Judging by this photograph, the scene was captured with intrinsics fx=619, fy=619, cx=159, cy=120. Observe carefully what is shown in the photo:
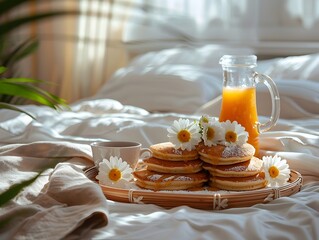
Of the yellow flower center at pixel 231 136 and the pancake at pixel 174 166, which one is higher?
the yellow flower center at pixel 231 136

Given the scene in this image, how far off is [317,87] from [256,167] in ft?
3.34

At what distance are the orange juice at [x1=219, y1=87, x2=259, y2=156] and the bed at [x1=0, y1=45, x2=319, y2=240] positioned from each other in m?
0.08

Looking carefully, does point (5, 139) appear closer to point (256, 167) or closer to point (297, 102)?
point (256, 167)

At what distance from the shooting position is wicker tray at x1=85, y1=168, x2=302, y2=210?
3.32 feet

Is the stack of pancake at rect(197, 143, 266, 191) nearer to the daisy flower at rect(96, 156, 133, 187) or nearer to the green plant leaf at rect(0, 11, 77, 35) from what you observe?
the daisy flower at rect(96, 156, 133, 187)

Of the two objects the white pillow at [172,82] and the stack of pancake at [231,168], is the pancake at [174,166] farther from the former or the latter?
the white pillow at [172,82]

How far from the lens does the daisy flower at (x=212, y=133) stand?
109 centimetres

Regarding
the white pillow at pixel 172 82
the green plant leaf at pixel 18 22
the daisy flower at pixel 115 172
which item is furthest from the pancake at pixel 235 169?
the white pillow at pixel 172 82

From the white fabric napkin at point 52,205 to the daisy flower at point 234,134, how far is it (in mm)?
258

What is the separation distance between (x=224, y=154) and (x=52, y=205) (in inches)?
11.8

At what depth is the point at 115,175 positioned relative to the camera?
43.6 inches

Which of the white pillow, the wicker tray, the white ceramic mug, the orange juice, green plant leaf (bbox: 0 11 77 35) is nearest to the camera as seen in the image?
green plant leaf (bbox: 0 11 77 35)

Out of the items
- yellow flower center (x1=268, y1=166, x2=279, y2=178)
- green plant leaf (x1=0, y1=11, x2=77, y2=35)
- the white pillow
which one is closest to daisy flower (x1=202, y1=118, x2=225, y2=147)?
yellow flower center (x1=268, y1=166, x2=279, y2=178)

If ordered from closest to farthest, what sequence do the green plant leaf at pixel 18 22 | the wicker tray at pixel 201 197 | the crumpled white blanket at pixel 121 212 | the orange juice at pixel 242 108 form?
the green plant leaf at pixel 18 22 → the crumpled white blanket at pixel 121 212 → the wicker tray at pixel 201 197 → the orange juice at pixel 242 108
